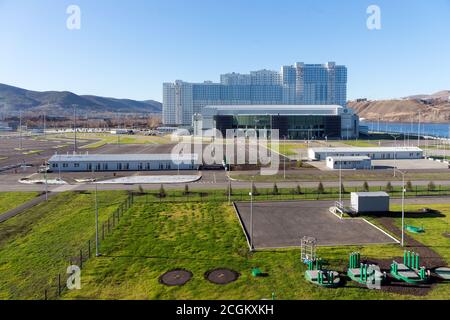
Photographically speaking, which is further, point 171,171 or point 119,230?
point 171,171

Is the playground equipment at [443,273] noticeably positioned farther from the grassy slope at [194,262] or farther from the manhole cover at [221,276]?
the manhole cover at [221,276]

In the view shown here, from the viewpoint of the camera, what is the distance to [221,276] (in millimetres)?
22812

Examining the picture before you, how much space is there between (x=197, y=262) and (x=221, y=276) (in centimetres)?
271

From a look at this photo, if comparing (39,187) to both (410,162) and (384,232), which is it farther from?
(410,162)

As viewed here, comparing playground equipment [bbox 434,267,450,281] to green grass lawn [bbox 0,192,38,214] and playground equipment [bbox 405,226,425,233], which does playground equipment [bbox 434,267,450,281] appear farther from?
green grass lawn [bbox 0,192,38,214]

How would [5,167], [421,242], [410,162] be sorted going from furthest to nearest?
[410,162]
[5,167]
[421,242]

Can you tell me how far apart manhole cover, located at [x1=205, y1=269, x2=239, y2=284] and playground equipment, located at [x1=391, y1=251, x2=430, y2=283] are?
976 centimetres

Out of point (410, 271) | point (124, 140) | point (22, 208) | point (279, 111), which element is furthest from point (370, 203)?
point (279, 111)

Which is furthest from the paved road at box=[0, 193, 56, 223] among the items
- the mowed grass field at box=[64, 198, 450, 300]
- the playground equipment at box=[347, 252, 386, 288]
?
the playground equipment at box=[347, 252, 386, 288]

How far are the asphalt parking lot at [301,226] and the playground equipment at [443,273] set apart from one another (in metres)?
5.63

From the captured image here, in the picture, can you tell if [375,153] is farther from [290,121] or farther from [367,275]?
[367,275]

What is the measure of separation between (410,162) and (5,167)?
77.4m

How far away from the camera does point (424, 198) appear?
43188 mm
